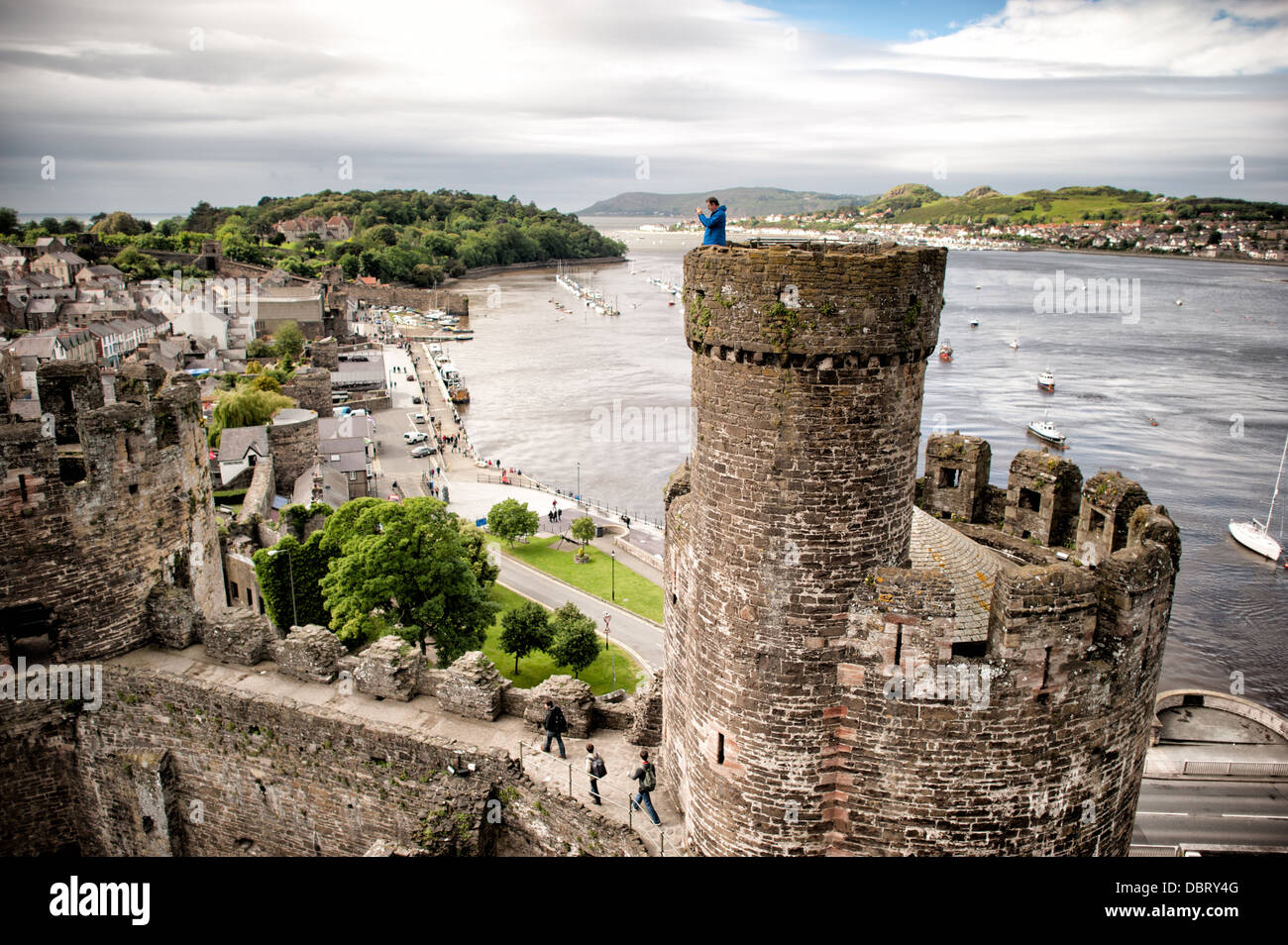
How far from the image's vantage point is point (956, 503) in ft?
47.2

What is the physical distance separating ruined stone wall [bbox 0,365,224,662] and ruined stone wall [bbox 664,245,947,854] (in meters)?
10.1

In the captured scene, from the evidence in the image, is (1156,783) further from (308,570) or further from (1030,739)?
(308,570)

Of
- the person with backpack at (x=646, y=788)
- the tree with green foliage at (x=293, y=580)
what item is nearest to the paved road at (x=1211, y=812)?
the person with backpack at (x=646, y=788)

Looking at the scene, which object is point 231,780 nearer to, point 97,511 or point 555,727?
point 97,511

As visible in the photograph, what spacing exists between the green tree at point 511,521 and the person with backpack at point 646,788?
31003mm

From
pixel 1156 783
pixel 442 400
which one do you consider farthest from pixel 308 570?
pixel 442 400

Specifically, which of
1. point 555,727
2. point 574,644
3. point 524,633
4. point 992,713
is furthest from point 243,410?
point 992,713

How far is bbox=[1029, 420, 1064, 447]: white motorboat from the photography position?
63.4 meters

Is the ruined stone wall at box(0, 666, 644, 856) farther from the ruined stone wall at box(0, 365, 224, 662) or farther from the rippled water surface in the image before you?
the rippled water surface

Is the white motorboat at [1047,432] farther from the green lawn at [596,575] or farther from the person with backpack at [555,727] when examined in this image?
Result: the person with backpack at [555,727]

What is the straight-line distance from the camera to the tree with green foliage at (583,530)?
43.4 meters

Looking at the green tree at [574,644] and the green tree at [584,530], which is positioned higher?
the green tree at [584,530]
